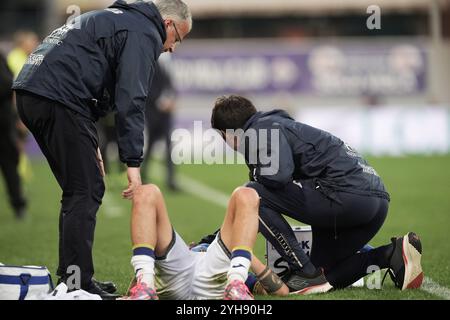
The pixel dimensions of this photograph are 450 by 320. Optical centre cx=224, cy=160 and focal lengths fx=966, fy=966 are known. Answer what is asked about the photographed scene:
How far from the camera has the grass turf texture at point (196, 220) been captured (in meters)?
8.10

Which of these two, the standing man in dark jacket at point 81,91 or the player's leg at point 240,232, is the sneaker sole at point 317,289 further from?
the standing man in dark jacket at point 81,91

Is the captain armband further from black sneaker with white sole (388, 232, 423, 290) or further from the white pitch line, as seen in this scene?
the white pitch line

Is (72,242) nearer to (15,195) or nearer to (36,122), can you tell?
(36,122)

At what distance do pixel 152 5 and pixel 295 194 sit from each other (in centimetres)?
160

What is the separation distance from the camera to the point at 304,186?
21.5 ft

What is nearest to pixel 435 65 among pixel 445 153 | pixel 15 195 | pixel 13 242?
pixel 445 153

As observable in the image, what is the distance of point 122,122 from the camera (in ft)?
20.2

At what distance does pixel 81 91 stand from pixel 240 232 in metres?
1.42

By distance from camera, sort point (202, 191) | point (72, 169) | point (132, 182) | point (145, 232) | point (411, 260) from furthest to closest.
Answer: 1. point (202, 191)
2. point (411, 260)
3. point (72, 169)
4. point (132, 182)
5. point (145, 232)

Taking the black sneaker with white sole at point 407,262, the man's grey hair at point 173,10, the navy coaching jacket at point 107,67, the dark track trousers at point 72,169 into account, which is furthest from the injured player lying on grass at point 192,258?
the man's grey hair at point 173,10

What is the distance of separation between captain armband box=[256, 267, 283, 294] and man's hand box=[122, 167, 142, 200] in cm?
102

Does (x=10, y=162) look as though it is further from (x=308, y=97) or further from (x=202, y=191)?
(x=308, y=97)

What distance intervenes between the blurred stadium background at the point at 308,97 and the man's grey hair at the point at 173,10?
2.09 metres

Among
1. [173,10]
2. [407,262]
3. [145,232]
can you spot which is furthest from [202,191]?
[145,232]
